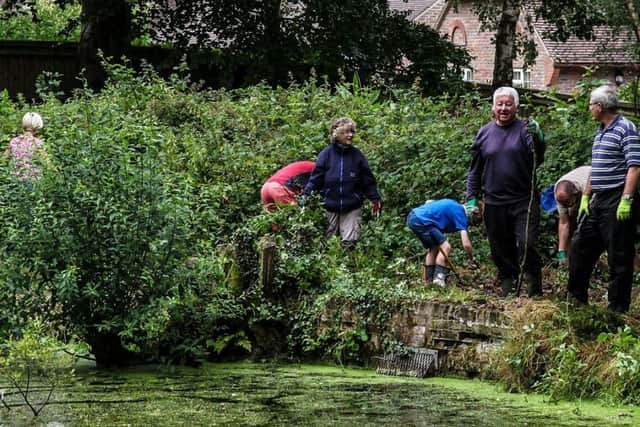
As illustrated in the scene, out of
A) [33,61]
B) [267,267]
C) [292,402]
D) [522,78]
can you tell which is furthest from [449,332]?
[522,78]

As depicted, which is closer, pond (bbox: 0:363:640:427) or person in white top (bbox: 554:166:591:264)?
pond (bbox: 0:363:640:427)

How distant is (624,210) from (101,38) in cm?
1766

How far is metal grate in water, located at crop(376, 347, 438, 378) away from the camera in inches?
462

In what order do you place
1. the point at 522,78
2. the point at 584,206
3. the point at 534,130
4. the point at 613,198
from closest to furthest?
the point at 613,198 < the point at 584,206 < the point at 534,130 < the point at 522,78

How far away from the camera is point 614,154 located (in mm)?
11016

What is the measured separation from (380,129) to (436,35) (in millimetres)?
11830

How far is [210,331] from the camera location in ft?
42.1

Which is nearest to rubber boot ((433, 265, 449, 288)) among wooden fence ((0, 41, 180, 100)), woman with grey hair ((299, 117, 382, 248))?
woman with grey hair ((299, 117, 382, 248))

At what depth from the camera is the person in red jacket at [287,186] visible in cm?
1518

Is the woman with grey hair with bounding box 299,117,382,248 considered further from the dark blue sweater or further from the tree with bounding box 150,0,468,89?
the tree with bounding box 150,0,468,89

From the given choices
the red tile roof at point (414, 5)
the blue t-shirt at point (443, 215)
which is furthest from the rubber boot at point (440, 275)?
the red tile roof at point (414, 5)

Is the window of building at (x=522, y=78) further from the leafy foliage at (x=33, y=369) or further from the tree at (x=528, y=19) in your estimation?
the leafy foliage at (x=33, y=369)

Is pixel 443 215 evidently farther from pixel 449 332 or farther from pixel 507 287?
pixel 449 332

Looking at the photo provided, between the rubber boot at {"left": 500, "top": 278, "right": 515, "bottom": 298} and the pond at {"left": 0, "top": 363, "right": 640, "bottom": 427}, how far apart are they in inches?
52.4
